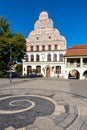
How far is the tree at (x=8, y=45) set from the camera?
33.2m

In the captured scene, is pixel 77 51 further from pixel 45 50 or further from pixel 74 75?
pixel 74 75

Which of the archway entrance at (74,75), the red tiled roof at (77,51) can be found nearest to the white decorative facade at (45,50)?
the archway entrance at (74,75)

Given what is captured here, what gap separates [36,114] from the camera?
796 cm

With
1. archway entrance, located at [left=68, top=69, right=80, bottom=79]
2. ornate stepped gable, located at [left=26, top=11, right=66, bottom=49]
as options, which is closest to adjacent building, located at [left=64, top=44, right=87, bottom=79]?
archway entrance, located at [left=68, top=69, right=80, bottom=79]

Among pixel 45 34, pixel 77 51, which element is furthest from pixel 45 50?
pixel 77 51

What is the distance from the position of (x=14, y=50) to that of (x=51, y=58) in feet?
57.4

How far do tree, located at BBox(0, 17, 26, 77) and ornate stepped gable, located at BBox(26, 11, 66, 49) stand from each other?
15649 mm

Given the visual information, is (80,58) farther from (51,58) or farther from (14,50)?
(14,50)

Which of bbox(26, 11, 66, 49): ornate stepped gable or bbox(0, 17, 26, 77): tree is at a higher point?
bbox(26, 11, 66, 49): ornate stepped gable

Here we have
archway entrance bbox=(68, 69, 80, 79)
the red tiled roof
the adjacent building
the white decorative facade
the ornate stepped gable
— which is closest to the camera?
the adjacent building

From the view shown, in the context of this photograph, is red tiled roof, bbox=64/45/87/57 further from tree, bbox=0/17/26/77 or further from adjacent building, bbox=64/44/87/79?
tree, bbox=0/17/26/77

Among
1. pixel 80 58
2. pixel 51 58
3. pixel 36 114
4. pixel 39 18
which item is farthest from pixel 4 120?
pixel 39 18

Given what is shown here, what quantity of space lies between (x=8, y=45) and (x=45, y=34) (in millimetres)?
20037

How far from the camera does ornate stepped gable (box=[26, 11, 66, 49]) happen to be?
50.5 m
